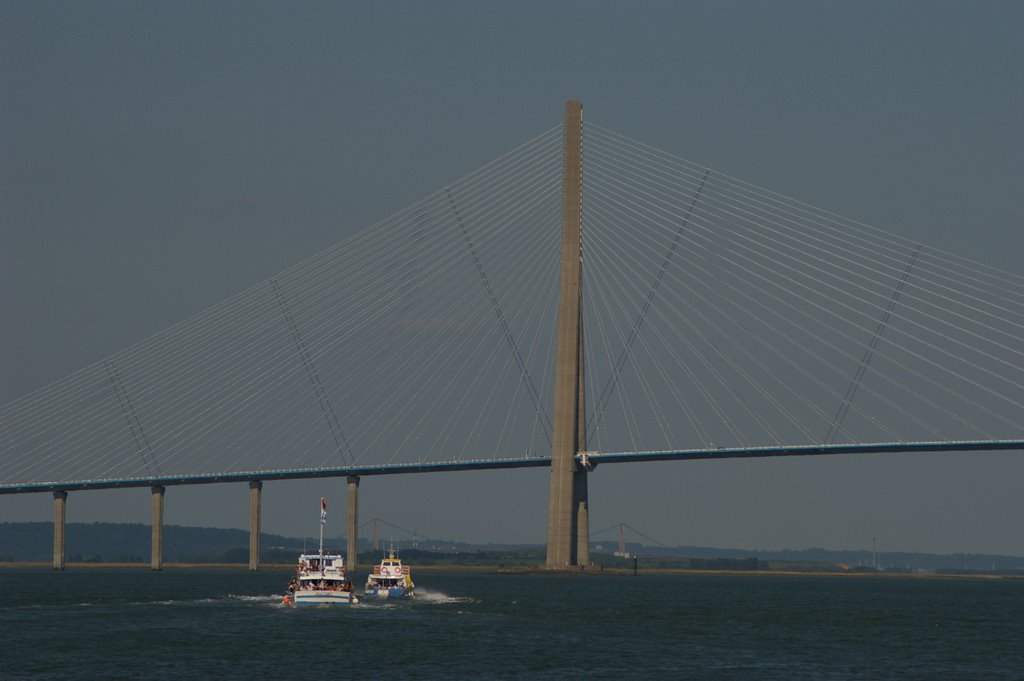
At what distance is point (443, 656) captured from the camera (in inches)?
2175

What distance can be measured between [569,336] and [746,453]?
586 inches

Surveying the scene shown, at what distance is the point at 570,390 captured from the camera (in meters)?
108

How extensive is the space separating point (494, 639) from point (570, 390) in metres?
47.8

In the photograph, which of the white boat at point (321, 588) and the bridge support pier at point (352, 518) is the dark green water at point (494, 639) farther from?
the bridge support pier at point (352, 518)

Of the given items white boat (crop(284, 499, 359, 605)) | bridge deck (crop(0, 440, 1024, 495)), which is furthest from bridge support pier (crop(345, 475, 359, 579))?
white boat (crop(284, 499, 359, 605))

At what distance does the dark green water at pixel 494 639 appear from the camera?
169 feet

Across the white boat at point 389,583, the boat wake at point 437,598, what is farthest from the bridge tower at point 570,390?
the white boat at point 389,583

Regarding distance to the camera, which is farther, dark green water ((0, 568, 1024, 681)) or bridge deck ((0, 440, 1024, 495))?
bridge deck ((0, 440, 1024, 495))

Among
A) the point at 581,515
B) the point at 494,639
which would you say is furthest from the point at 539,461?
the point at 494,639

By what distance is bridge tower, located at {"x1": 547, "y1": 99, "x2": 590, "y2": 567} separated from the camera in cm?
10731

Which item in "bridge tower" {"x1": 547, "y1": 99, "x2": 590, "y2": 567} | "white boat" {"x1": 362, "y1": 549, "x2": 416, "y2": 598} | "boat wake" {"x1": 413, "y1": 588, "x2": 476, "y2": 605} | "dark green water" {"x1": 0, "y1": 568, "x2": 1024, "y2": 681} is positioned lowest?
"dark green water" {"x1": 0, "y1": 568, "x2": 1024, "y2": 681}

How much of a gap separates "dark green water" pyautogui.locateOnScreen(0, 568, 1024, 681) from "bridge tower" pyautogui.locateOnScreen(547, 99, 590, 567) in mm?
15929

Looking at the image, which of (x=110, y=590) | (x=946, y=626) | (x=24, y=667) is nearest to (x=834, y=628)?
(x=946, y=626)

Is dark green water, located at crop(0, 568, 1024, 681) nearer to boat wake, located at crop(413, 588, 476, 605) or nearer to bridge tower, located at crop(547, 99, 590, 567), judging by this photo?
boat wake, located at crop(413, 588, 476, 605)
